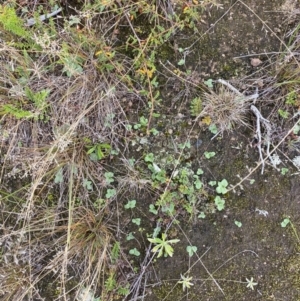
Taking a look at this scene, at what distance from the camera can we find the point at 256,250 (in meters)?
2.13

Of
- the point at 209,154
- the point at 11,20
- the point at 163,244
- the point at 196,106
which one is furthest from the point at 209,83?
the point at 11,20

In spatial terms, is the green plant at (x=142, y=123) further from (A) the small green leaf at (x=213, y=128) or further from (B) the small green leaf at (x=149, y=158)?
(A) the small green leaf at (x=213, y=128)

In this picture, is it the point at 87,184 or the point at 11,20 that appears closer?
the point at 11,20

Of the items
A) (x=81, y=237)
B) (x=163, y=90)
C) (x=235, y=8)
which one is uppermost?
(x=235, y=8)

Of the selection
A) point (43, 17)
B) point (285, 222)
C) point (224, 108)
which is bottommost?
point (285, 222)

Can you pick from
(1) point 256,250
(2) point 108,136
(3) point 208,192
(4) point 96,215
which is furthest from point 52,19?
(1) point 256,250

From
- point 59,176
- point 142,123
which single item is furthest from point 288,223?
point 59,176

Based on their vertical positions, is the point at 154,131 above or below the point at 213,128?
below

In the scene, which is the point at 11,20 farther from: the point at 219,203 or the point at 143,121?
the point at 219,203

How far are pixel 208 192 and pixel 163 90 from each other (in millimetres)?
539

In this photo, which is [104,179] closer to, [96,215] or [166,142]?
[96,215]

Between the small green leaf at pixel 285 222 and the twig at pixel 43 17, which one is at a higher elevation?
the twig at pixel 43 17

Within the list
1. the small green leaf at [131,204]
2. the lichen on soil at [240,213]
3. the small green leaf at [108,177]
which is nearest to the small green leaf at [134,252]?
the lichen on soil at [240,213]

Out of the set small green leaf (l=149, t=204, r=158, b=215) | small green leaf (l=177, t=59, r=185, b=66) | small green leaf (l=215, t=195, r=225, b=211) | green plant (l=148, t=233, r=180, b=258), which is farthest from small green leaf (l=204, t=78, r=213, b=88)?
green plant (l=148, t=233, r=180, b=258)
